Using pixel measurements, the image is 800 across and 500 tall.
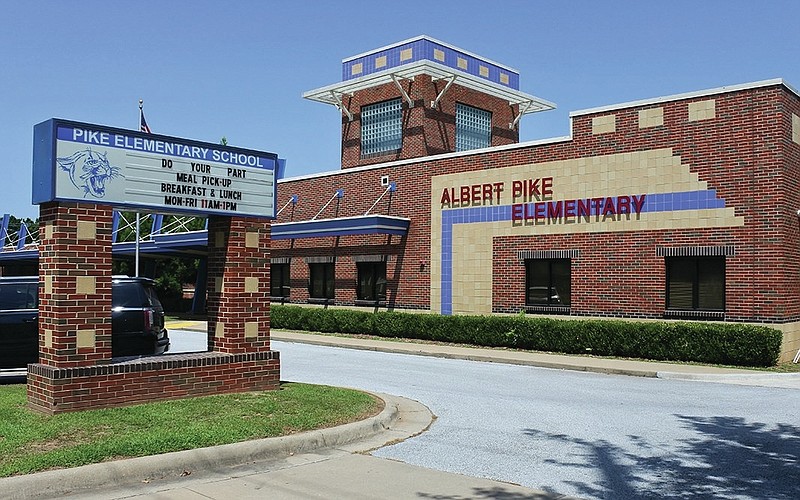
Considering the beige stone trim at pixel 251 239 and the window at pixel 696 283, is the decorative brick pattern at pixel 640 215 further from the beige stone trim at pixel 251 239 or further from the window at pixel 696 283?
the beige stone trim at pixel 251 239

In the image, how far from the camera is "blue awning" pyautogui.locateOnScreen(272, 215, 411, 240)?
26750 millimetres

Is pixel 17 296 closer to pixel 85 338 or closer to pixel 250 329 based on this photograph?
pixel 85 338

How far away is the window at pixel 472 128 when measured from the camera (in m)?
34.4

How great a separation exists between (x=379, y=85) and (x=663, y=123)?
16.2 m

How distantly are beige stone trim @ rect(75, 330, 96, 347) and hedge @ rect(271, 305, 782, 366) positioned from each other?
45.1 feet

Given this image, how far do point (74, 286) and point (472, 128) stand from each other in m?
27.0

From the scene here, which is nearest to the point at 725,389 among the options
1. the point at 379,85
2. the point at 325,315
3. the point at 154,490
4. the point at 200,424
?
the point at 200,424

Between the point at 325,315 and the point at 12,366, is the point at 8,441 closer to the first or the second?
the point at 12,366

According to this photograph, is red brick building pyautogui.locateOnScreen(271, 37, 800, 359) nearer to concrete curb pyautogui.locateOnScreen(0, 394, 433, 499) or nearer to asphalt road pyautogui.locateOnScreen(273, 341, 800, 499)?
asphalt road pyautogui.locateOnScreen(273, 341, 800, 499)

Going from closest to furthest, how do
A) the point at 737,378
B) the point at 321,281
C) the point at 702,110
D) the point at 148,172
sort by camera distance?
the point at 148,172 < the point at 737,378 < the point at 702,110 < the point at 321,281

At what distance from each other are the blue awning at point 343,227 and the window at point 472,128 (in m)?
8.11

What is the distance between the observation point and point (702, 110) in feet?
66.7

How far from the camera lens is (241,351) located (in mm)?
11758

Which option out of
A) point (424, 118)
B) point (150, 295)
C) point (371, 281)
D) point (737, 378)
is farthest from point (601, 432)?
point (424, 118)
